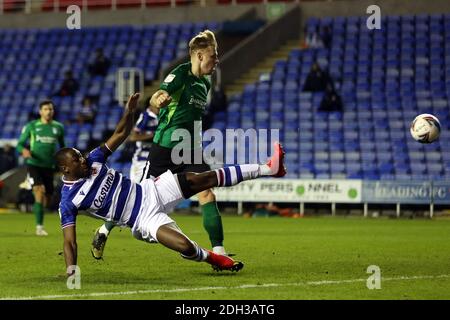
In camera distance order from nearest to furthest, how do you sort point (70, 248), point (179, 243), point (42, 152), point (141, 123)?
1. point (70, 248)
2. point (179, 243)
3. point (141, 123)
4. point (42, 152)

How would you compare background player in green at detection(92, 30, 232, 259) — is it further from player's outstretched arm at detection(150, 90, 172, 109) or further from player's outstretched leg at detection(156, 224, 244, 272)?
player's outstretched leg at detection(156, 224, 244, 272)

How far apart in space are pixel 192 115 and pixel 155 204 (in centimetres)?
177

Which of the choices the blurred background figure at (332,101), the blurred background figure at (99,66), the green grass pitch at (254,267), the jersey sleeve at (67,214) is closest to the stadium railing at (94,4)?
the blurred background figure at (99,66)

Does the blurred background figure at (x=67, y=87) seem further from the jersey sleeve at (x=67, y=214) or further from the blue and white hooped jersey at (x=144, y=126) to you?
the jersey sleeve at (x=67, y=214)

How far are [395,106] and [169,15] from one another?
406 inches

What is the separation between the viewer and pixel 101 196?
32.0 ft

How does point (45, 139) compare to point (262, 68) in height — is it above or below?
below

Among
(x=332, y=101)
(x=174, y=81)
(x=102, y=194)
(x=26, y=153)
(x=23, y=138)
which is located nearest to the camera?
(x=102, y=194)

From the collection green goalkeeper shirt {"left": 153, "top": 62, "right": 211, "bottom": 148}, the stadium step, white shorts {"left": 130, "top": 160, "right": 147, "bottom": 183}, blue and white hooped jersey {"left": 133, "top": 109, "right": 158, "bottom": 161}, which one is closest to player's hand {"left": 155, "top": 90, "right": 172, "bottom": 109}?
green goalkeeper shirt {"left": 153, "top": 62, "right": 211, "bottom": 148}

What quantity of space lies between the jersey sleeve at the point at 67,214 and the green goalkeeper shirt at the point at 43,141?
7.92m

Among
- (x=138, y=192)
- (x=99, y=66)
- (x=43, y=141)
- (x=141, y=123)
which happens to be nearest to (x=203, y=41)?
(x=138, y=192)

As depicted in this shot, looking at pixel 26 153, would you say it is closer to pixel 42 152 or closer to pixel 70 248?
pixel 42 152
